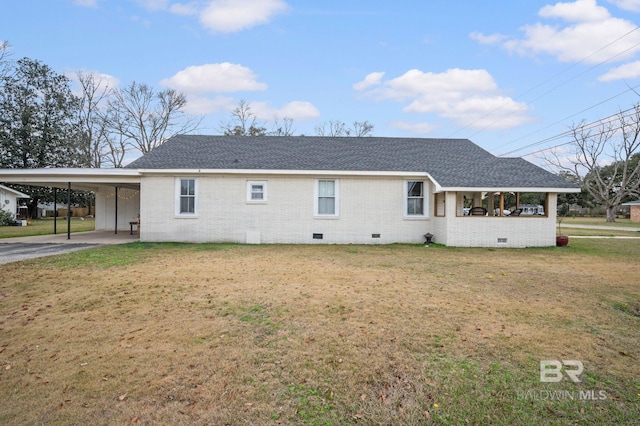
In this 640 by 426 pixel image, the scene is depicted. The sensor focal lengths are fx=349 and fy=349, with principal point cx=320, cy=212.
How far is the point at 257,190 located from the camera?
14.5 metres

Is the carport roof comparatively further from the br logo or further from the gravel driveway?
the br logo

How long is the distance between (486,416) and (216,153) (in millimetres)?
15176

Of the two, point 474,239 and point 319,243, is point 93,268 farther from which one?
point 474,239

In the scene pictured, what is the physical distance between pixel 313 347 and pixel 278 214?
35.3ft

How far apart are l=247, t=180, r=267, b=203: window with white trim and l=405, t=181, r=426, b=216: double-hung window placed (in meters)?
6.02

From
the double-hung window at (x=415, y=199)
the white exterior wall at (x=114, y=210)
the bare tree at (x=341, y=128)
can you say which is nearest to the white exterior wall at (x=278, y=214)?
the double-hung window at (x=415, y=199)

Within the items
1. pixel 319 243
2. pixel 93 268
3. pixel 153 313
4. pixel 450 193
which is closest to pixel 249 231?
pixel 319 243

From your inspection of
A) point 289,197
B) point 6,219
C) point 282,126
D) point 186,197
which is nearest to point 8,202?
point 6,219

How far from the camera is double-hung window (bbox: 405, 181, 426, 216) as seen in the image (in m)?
14.7

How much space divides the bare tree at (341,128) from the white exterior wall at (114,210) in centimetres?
2423

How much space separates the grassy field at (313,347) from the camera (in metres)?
2.77

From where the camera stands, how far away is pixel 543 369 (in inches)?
136

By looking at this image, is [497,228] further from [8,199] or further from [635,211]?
[635,211]

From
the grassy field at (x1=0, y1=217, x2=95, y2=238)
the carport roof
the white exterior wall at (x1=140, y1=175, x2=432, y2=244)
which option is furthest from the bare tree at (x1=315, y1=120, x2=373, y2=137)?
the carport roof
